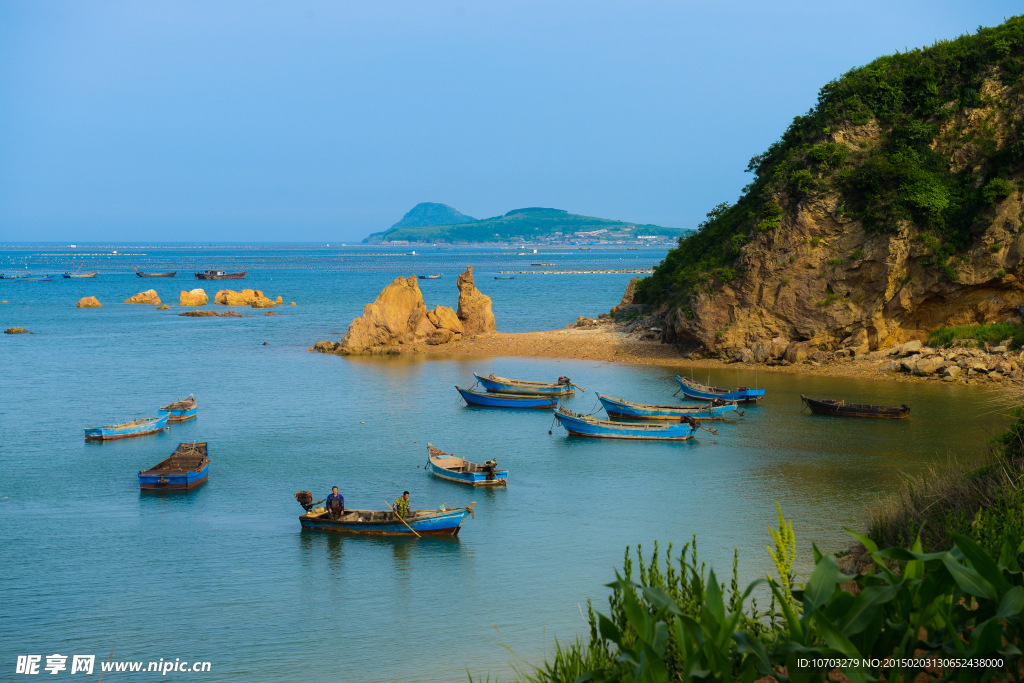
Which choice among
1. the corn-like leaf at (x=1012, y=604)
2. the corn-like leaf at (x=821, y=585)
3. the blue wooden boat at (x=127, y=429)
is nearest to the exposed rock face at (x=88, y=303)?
the blue wooden boat at (x=127, y=429)

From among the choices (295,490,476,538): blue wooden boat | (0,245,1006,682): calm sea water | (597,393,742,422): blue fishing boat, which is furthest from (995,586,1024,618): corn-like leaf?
(597,393,742,422): blue fishing boat

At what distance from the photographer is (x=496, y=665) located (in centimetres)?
1440

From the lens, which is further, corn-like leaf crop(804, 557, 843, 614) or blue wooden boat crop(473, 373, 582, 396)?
blue wooden boat crop(473, 373, 582, 396)

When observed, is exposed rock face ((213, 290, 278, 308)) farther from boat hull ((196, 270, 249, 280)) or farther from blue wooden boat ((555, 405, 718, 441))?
blue wooden boat ((555, 405, 718, 441))

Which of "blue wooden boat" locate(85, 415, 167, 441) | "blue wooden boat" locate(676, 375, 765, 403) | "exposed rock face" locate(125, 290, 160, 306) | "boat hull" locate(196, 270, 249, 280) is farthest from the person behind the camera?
"boat hull" locate(196, 270, 249, 280)

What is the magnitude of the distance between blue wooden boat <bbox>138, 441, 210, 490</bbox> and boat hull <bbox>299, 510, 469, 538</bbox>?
6.37 metres

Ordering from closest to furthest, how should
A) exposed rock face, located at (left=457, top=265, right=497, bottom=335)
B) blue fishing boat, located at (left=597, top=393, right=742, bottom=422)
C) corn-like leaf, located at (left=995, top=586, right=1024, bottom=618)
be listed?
corn-like leaf, located at (left=995, top=586, right=1024, bottom=618), blue fishing boat, located at (left=597, top=393, right=742, bottom=422), exposed rock face, located at (left=457, top=265, right=497, bottom=335)

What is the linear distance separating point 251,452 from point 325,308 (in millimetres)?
58479

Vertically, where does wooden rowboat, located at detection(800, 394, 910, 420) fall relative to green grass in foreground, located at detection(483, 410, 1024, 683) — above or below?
below

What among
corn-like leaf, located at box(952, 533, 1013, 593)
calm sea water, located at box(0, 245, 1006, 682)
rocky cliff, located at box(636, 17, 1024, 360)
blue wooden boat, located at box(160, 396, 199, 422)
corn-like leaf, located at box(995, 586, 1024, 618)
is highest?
rocky cliff, located at box(636, 17, 1024, 360)

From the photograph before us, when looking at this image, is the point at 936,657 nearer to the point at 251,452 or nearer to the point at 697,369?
the point at 251,452

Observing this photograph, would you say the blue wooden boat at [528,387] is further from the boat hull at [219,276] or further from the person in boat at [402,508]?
the boat hull at [219,276]

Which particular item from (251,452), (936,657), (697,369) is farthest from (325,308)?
(936,657)

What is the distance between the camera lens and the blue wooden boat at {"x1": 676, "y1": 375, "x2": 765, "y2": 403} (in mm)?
37406
